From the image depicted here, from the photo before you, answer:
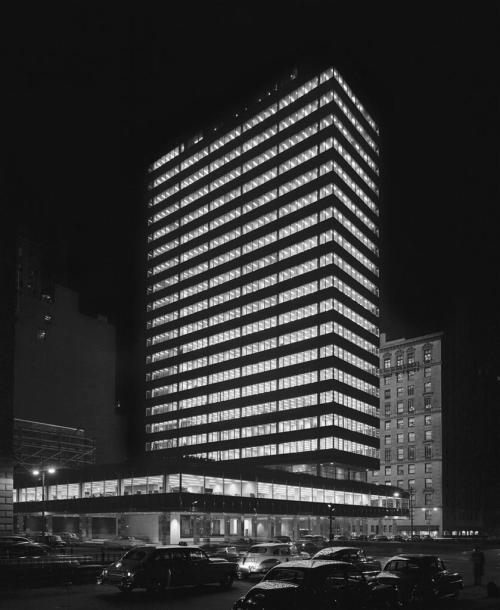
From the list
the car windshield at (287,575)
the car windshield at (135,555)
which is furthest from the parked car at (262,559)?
the car windshield at (287,575)

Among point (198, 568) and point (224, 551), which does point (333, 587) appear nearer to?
point (198, 568)

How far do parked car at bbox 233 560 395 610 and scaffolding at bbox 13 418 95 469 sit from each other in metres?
88.6

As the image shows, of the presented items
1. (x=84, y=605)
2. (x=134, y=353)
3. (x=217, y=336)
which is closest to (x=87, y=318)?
(x=217, y=336)

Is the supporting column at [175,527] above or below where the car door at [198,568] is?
below

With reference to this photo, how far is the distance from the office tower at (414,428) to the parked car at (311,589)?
135175mm

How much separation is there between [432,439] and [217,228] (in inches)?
2631

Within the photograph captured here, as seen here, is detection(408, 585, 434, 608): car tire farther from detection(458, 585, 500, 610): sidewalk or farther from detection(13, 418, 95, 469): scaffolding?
detection(13, 418, 95, 469): scaffolding

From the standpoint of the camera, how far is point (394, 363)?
171625mm

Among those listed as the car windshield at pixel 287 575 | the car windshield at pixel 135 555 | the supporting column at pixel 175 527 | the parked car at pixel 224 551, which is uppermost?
the car windshield at pixel 287 575

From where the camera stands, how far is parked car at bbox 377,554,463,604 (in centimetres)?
2702

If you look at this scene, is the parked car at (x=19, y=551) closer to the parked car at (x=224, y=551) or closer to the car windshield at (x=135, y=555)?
the car windshield at (x=135, y=555)

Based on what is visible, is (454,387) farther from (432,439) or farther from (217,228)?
(217,228)

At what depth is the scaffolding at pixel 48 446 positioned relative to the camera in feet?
360

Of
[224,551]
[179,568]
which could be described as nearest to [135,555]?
[179,568]
